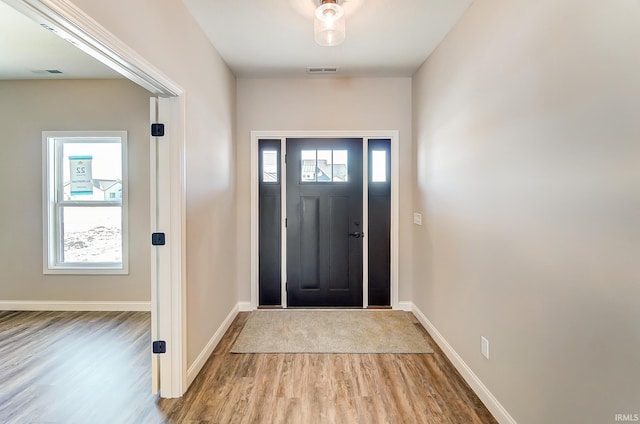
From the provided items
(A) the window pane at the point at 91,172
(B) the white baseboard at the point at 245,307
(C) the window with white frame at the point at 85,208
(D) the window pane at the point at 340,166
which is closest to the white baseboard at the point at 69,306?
(C) the window with white frame at the point at 85,208

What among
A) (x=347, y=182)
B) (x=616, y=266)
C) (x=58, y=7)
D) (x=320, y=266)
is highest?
(x=58, y=7)

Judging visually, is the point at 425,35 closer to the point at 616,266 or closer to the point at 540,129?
the point at 540,129

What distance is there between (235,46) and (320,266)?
2553 mm

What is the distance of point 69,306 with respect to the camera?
3.59 metres

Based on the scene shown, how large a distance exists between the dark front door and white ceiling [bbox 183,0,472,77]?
3.32 ft

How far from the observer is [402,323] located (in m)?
3.25

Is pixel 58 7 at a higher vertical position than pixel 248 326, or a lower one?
higher

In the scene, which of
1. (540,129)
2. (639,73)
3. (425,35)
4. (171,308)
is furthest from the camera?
(425,35)

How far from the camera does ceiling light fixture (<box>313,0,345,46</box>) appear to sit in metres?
1.98

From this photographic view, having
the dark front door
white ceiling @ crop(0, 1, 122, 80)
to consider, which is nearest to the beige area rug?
the dark front door

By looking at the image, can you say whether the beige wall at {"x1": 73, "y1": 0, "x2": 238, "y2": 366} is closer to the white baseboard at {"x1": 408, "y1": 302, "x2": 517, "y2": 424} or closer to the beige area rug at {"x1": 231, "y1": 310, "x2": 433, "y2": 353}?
the beige area rug at {"x1": 231, "y1": 310, "x2": 433, "y2": 353}

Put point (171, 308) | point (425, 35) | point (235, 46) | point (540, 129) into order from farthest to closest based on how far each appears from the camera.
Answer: point (235, 46)
point (425, 35)
point (171, 308)
point (540, 129)

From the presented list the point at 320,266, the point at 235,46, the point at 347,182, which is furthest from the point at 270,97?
the point at 320,266

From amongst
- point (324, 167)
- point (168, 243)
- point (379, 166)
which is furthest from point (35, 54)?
point (379, 166)
